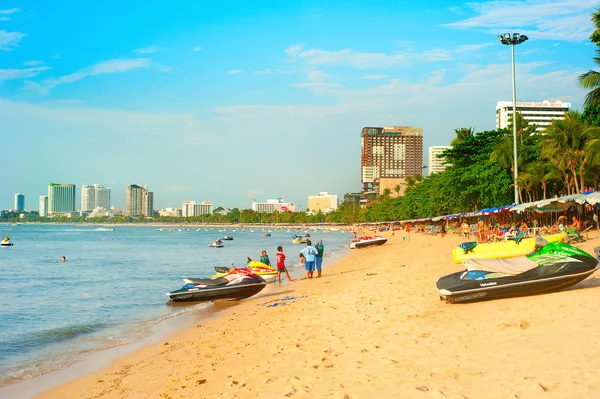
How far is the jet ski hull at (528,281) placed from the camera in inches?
411

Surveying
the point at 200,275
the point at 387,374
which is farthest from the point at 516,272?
the point at 200,275

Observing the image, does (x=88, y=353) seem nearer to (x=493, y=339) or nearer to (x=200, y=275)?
(x=493, y=339)

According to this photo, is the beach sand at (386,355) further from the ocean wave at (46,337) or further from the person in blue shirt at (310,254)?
the person in blue shirt at (310,254)

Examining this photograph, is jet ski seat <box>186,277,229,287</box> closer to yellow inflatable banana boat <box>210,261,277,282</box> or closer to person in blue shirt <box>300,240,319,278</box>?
person in blue shirt <box>300,240,319,278</box>

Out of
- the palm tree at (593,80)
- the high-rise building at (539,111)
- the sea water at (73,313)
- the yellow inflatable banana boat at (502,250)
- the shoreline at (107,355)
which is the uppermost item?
the high-rise building at (539,111)

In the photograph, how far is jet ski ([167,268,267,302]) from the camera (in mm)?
17594

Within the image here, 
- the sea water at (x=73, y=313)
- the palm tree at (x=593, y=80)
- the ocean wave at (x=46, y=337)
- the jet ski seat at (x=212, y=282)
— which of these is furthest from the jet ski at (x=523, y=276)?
the palm tree at (x=593, y=80)

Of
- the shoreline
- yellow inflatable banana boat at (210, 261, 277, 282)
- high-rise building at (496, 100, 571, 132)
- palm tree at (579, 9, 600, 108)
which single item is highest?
high-rise building at (496, 100, 571, 132)

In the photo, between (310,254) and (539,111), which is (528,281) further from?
(539,111)

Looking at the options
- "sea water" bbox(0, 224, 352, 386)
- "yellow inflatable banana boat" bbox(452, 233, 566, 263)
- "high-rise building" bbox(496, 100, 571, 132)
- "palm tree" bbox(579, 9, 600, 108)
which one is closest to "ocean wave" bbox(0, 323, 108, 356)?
"sea water" bbox(0, 224, 352, 386)

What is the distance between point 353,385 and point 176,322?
9.74 metres

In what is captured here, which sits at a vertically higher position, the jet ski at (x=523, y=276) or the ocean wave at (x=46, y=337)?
the jet ski at (x=523, y=276)

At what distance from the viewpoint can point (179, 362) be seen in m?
9.57

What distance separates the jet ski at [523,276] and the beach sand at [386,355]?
0.22 m
